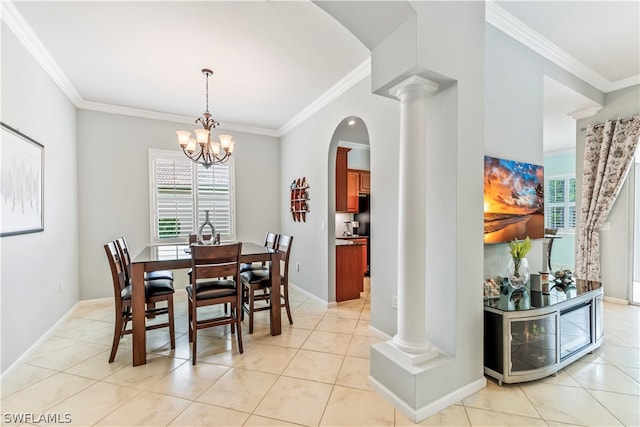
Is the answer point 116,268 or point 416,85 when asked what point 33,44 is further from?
point 416,85

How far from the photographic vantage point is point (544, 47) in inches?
112

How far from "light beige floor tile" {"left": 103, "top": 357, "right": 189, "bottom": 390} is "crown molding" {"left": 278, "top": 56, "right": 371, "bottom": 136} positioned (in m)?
3.31

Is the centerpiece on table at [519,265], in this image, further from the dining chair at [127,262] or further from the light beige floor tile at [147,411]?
the dining chair at [127,262]

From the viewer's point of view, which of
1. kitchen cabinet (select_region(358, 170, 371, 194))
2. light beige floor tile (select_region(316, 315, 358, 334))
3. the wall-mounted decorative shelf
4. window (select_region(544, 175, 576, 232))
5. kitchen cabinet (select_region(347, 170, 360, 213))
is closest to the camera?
light beige floor tile (select_region(316, 315, 358, 334))

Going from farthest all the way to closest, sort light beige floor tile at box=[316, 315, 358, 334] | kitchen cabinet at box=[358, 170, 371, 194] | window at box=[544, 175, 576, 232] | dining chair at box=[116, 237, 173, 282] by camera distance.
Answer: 1. window at box=[544, 175, 576, 232]
2. kitchen cabinet at box=[358, 170, 371, 194]
3. light beige floor tile at box=[316, 315, 358, 334]
4. dining chair at box=[116, 237, 173, 282]

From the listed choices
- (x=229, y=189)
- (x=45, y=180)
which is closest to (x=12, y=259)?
(x=45, y=180)

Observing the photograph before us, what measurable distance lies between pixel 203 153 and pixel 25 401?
252 cm

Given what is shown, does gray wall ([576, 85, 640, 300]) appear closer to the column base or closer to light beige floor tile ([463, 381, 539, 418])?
light beige floor tile ([463, 381, 539, 418])

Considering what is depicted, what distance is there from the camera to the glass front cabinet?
6.51ft

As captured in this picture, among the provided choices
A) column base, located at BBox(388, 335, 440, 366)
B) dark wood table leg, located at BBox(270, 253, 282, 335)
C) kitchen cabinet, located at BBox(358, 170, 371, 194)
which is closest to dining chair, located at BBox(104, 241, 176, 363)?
dark wood table leg, located at BBox(270, 253, 282, 335)

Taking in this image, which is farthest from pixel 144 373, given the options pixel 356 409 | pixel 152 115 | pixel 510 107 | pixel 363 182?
pixel 363 182

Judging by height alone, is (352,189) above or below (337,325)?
above

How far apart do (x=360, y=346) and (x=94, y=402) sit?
2.05 m

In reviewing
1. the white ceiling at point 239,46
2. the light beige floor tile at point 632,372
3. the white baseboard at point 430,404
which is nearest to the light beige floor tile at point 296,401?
the white baseboard at point 430,404
